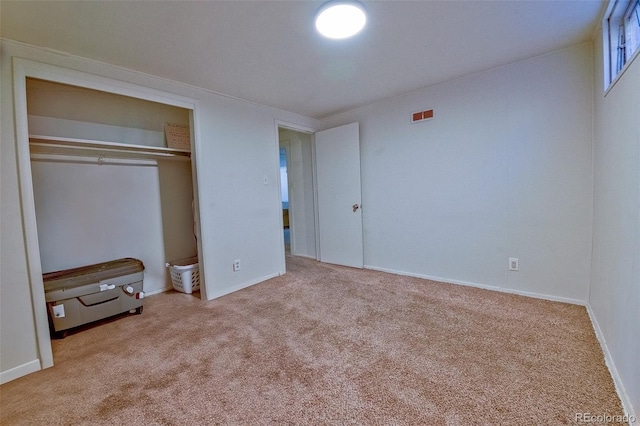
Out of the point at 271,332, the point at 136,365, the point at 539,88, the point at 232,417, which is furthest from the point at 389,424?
A: the point at 539,88

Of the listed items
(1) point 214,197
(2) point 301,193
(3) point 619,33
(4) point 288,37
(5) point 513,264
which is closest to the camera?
(3) point 619,33

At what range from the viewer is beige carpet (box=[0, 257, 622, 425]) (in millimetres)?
1282

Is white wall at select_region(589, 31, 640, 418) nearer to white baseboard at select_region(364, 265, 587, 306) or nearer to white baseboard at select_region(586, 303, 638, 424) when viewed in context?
white baseboard at select_region(586, 303, 638, 424)

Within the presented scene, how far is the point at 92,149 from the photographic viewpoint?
2.46 meters

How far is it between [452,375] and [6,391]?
102 inches

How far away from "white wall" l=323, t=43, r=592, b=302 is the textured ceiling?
29cm

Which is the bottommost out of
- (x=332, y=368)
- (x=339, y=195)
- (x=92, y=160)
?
(x=332, y=368)

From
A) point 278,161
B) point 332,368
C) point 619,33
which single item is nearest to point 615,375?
point 332,368

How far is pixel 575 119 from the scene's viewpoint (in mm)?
2217

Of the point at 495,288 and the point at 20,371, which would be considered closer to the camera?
the point at 20,371

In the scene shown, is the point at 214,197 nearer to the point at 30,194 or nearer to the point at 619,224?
the point at 30,194

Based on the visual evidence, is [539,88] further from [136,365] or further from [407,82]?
[136,365]

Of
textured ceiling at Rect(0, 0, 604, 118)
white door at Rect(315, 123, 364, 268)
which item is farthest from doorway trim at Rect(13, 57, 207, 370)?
white door at Rect(315, 123, 364, 268)

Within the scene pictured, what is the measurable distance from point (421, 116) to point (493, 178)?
1042 mm
